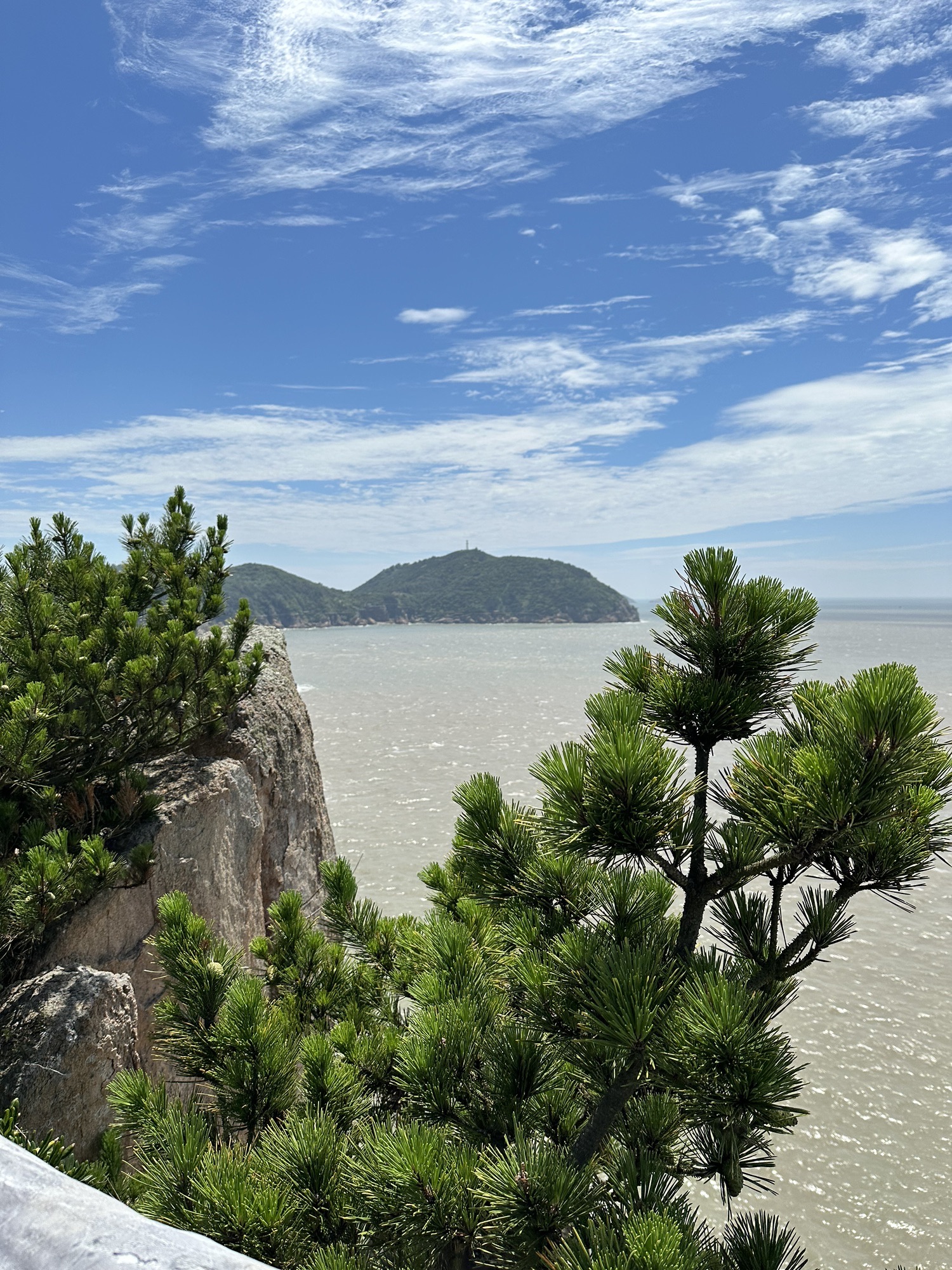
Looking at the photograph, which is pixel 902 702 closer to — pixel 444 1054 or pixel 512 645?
pixel 444 1054

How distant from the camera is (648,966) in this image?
2.40 m

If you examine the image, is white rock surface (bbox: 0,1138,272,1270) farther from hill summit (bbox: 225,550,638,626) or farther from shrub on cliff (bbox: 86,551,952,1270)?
hill summit (bbox: 225,550,638,626)

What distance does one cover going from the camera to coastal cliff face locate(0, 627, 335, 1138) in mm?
5891

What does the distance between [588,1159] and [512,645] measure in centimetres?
9033

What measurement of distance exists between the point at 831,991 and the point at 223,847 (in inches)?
382

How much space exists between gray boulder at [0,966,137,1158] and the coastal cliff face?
0.02 metres

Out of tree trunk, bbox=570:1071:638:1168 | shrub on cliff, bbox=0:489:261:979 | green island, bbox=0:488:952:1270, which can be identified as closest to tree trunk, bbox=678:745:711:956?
green island, bbox=0:488:952:1270

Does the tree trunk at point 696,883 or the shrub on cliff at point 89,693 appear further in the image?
the shrub on cliff at point 89,693

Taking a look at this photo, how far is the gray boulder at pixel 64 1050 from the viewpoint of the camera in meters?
4.87

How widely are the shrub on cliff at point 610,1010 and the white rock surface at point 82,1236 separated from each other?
1.40 m

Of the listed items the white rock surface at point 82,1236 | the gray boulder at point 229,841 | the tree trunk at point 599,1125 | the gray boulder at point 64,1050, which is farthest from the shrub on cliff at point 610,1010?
the gray boulder at point 229,841

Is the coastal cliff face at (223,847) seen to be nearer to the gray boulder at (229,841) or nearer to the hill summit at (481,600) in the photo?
the gray boulder at (229,841)

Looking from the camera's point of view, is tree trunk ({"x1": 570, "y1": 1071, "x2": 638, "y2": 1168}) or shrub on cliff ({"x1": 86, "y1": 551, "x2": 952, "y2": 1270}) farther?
tree trunk ({"x1": 570, "y1": 1071, "x2": 638, "y2": 1168})

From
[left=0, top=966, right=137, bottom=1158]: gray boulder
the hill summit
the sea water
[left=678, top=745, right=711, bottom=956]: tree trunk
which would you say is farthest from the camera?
the hill summit
